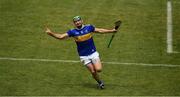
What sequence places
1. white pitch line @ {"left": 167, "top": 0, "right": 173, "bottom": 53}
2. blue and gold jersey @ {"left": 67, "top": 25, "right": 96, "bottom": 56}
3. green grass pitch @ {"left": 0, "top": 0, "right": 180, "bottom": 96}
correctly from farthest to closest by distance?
white pitch line @ {"left": 167, "top": 0, "right": 173, "bottom": 53}, green grass pitch @ {"left": 0, "top": 0, "right": 180, "bottom": 96}, blue and gold jersey @ {"left": 67, "top": 25, "right": 96, "bottom": 56}

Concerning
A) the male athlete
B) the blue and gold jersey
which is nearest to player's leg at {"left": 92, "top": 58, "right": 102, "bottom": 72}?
the male athlete

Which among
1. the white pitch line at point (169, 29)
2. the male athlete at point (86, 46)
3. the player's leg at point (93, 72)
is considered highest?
the male athlete at point (86, 46)

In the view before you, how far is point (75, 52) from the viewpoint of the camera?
25219mm

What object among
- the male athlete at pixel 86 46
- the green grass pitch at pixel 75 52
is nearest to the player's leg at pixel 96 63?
the male athlete at pixel 86 46

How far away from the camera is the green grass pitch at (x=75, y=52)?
2130cm

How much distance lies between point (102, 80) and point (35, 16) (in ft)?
29.2

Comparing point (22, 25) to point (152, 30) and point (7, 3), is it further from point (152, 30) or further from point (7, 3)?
point (152, 30)

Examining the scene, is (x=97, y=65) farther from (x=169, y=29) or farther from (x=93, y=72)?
(x=169, y=29)

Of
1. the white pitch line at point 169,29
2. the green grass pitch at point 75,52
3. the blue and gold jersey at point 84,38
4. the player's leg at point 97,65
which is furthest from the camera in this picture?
the white pitch line at point 169,29

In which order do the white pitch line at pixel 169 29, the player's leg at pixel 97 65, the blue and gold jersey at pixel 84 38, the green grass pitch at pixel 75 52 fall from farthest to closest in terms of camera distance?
the white pitch line at pixel 169 29 < the green grass pitch at pixel 75 52 < the blue and gold jersey at pixel 84 38 < the player's leg at pixel 97 65

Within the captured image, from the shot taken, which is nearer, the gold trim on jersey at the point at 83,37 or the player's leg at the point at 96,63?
the player's leg at the point at 96,63

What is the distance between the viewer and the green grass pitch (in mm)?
21297

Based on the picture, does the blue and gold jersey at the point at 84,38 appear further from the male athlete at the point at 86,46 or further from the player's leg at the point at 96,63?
the player's leg at the point at 96,63

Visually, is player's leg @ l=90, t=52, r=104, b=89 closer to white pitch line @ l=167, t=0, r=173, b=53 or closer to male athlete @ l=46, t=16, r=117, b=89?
male athlete @ l=46, t=16, r=117, b=89
